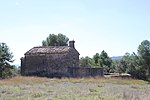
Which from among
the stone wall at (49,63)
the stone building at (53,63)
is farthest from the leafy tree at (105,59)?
the stone wall at (49,63)

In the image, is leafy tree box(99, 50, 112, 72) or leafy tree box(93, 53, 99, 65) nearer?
leafy tree box(93, 53, 99, 65)

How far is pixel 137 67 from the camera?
8688cm

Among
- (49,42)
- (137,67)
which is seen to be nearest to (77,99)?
(137,67)

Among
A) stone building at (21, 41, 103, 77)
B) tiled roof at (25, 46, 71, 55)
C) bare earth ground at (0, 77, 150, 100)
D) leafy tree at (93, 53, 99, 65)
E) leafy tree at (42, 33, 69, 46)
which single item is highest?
leafy tree at (42, 33, 69, 46)

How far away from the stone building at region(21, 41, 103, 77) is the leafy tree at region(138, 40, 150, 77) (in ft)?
83.5

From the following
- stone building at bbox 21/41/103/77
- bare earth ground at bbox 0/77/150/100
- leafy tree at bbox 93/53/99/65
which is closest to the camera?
bare earth ground at bbox 0/77/150/100

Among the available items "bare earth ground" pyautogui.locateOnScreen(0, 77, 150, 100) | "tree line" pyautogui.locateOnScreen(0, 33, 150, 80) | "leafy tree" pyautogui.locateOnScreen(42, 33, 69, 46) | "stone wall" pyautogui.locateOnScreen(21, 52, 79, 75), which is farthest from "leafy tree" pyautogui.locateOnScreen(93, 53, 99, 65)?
"bare earth ground" pyautogui.locateOnScreen(0, 77, 150, 100)

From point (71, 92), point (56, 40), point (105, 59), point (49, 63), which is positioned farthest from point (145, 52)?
point (71, 92)

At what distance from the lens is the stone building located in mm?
60838

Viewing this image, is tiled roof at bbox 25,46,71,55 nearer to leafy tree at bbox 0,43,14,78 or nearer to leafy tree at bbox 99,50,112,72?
leafy tree at bbox 0,43,14,78

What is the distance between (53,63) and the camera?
61594mm

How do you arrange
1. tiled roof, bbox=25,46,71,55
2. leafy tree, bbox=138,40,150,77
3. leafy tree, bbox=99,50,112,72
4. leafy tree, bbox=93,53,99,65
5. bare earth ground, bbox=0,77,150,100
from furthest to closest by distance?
leafy tree, bbox=99,50,112,72 < leafy tree, bbox=93,53,99,65 < leafy tree, bbox=138,40,150,77 < tiled roof, bbox=25,46,71,55 < bare earth ground, bbox=0,77,150,100

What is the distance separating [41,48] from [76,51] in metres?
7.38

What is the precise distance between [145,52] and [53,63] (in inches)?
1367
